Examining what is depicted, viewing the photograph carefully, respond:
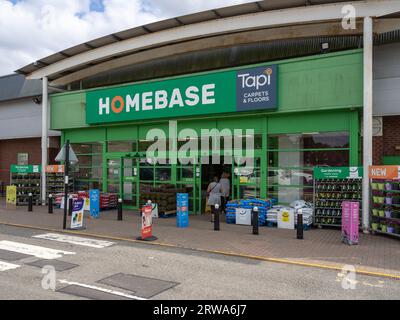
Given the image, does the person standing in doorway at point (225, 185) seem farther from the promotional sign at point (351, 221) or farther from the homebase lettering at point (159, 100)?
the promotional sign at point (351, 221)

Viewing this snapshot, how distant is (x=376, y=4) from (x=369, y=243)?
7699 millimetres

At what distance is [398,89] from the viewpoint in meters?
13.2

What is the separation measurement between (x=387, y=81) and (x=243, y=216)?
709 cm

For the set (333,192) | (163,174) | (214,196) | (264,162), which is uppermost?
(264,162)

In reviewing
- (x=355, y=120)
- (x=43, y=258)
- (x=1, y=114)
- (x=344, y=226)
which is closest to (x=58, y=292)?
(x=43, y=258)

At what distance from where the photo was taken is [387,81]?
13.3m

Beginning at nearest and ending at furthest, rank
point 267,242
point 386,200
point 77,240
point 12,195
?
point 267,242 → point 77,240 → point 386,200 → point 12,195

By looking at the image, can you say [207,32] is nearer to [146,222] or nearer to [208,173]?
[208,173]

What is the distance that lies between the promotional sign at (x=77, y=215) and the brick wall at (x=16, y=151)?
434 inches

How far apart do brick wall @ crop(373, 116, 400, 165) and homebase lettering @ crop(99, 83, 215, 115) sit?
6533mm

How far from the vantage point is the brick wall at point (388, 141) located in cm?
1368

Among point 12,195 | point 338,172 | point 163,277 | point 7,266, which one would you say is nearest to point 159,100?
point 338,172

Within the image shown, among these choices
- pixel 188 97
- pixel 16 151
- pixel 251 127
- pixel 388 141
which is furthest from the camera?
pixel 16 151

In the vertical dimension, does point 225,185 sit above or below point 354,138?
below
